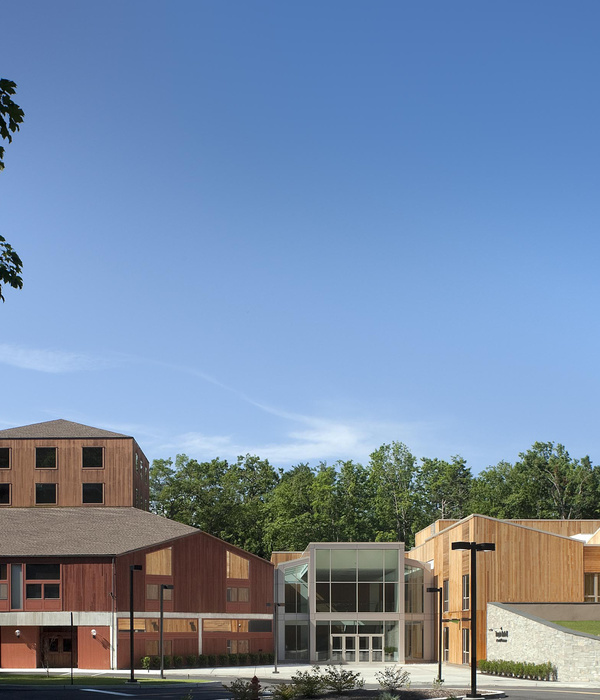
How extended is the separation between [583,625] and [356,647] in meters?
17.8

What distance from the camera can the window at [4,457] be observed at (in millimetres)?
71188

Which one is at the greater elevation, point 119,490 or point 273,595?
point 119,490

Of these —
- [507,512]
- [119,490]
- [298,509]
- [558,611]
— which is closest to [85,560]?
[119,490]

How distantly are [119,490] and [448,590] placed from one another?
24532 millimetres

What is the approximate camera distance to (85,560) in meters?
58.8

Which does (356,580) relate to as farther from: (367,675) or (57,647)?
(57,647)

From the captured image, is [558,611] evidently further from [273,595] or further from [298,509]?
[298,509]

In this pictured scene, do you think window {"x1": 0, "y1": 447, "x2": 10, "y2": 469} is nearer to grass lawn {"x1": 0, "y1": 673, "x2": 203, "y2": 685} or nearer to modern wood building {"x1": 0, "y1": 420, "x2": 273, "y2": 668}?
modern wood building {"x1": 0, "y1": 420, "x2": 273, "y2": 668}

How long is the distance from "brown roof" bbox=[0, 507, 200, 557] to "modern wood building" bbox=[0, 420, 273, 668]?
0.21 feet

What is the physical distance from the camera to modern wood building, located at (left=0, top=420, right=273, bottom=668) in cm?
5809

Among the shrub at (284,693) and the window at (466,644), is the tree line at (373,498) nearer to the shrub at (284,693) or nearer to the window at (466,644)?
the window at (466,644)

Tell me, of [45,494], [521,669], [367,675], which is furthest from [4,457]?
[521,669]

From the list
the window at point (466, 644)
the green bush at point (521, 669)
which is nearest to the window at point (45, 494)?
the window at point (466, 644)

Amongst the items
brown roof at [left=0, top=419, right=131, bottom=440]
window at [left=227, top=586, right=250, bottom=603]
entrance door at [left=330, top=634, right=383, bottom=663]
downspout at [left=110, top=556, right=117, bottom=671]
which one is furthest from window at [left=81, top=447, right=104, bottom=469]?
entrance door at [left=330, top=634, right=383, bottom=663]
